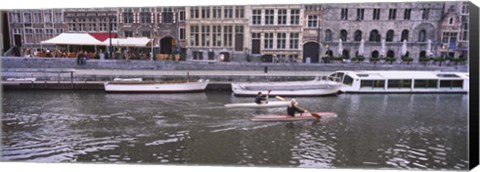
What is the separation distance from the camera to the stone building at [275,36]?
314 inches

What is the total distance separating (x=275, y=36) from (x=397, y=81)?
300 centimetres

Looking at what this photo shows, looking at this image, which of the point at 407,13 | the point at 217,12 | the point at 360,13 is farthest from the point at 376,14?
the point at 217,12

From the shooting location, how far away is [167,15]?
7.43m

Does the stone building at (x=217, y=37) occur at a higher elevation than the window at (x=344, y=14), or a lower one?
lower

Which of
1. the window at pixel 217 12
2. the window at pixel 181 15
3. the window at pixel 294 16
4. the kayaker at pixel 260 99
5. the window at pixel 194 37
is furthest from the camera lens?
the kayaker at pixel 260 99

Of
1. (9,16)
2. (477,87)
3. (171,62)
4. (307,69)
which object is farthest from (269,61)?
(9,16)

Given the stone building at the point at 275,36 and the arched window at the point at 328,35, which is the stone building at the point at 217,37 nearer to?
the stone building at the point at 275,36

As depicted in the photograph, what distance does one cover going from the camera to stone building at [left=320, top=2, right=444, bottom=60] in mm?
6727

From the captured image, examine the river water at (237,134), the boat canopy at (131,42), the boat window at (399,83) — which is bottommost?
the river water at (237,134)

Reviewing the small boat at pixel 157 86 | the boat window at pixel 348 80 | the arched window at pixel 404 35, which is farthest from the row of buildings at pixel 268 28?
the small boat at pixel 157 86

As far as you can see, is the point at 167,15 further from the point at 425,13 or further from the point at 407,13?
the point at 425,13

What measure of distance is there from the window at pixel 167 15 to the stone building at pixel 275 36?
61.1 inches

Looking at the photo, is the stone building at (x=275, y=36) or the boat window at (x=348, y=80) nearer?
the stone building at (x=275, y=36)

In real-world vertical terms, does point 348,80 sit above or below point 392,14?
below
